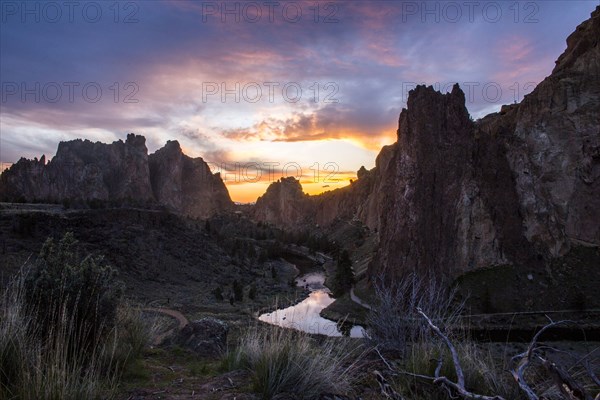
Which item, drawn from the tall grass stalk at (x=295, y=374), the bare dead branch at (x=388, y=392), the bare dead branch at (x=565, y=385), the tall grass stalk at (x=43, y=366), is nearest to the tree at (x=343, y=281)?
the tall grass stalk at (x=43, y=366)

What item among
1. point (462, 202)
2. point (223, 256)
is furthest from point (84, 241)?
point (462, 202)

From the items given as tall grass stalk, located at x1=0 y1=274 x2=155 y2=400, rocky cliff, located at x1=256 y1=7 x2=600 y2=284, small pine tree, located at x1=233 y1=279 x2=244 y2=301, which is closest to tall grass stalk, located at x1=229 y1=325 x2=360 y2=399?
tall grass stalk, located at x1=0 y1=274 x2=155 y2=400

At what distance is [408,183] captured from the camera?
8100 cm

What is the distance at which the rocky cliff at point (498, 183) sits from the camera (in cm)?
7056

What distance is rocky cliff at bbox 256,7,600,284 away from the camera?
7056cm

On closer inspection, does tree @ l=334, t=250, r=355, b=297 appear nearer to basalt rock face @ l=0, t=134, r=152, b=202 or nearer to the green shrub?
the green shrub

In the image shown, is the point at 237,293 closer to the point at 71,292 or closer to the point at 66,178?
the point at 71,292

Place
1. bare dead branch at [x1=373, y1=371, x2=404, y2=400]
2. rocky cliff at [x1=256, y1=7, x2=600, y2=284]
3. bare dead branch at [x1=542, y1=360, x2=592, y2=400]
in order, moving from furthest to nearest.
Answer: rocky cliff at [x1=256, y1=7, x2=600, y2=284]
bare dead branch at [x1=373, y1=371, x2=404, y2=400]
bare dead branch at [x1=542, y1=360, x2=592, y2=400]

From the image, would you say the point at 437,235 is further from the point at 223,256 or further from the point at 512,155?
the point at 223,256

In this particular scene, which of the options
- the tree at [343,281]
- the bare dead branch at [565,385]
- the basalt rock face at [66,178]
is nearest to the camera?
the bare dead branch at [565,385]

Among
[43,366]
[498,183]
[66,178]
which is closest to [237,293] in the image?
[498,183]

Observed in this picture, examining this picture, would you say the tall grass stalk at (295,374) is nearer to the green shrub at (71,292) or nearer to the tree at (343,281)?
the green shrub at (71,292)

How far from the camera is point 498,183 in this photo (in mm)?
75062

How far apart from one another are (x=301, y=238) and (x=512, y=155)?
102963mm
